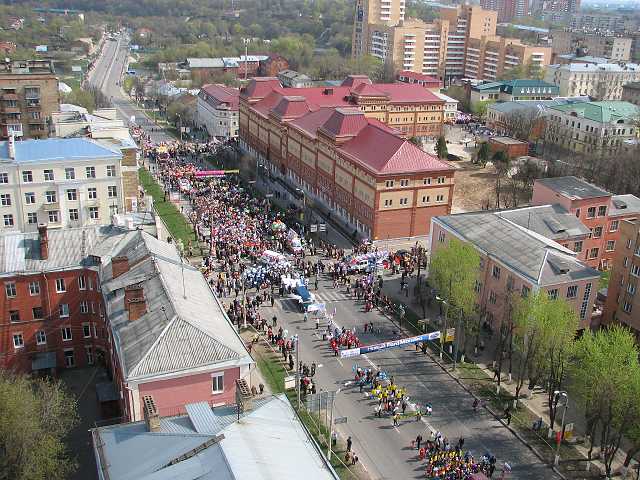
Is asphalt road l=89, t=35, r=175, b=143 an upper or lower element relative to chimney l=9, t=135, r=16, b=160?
lower

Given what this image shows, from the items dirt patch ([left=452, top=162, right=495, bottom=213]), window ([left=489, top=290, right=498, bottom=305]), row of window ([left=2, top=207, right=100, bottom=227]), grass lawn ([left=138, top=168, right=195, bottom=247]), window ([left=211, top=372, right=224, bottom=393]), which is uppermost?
window ([left=211, top=372, right=224, bottom=393])

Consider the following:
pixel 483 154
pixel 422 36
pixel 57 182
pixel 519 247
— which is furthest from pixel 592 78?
pixel 57 182

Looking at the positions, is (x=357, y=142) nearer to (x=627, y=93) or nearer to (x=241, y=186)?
(x=241, y=186)

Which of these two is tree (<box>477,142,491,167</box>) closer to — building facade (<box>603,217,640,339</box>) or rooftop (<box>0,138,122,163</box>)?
building facade (<box>603,217,640,339</box>)

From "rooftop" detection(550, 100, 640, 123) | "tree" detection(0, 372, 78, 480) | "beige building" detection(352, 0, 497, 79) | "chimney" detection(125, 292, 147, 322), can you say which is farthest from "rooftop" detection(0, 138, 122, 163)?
"beige building" detection(352, 0, 497, 79)

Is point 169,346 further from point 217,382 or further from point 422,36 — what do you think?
point 422,36

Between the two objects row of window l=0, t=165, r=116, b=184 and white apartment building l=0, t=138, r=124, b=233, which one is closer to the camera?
row of window l=0, t=165, r=116, b=184

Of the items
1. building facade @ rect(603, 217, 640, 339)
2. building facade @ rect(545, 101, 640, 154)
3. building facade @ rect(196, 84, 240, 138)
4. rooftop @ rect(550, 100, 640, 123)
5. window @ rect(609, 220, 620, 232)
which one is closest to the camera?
building facade @ rect(603, 217, 640, 339)
